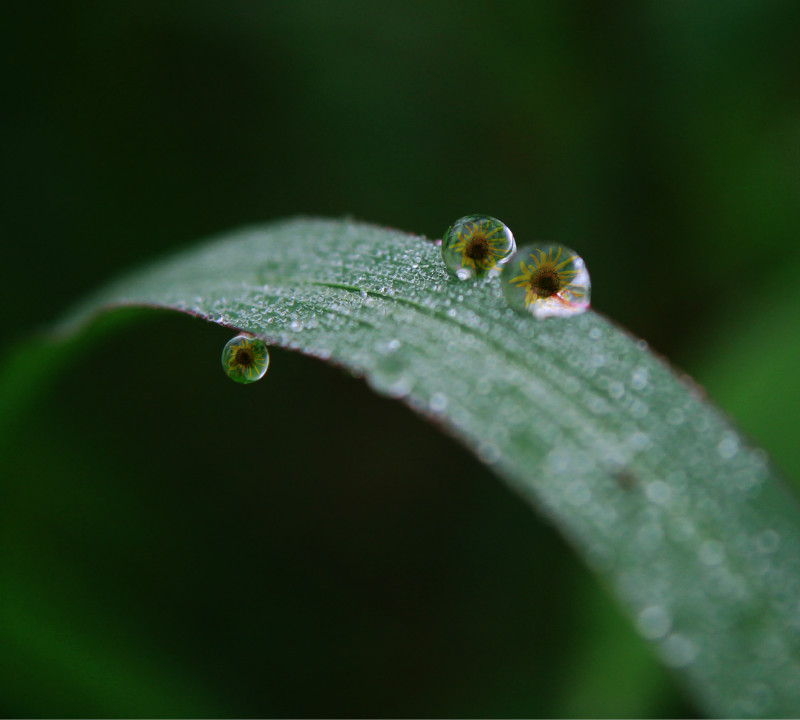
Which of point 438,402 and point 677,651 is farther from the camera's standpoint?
point 438,402

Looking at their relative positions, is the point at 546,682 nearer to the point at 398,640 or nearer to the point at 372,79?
the point at 398,640

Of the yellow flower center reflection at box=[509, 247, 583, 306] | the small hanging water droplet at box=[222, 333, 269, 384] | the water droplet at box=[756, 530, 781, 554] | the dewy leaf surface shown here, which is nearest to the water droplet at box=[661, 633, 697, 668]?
the dewy leaf surface

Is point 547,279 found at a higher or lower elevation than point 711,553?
higher

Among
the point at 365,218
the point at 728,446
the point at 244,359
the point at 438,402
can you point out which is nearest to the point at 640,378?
the point at 728,446

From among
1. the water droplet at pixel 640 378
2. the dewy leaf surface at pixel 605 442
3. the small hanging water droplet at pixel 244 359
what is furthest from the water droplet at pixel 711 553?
the small hanging water droplet at pixel 244 359

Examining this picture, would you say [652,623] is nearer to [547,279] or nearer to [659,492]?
[659,492]

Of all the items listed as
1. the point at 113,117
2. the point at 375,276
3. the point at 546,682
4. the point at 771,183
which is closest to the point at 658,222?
the point at 771,183

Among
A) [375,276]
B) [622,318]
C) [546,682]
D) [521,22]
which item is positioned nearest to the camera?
[375,276]

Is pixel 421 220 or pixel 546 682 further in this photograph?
pixel 421 220
